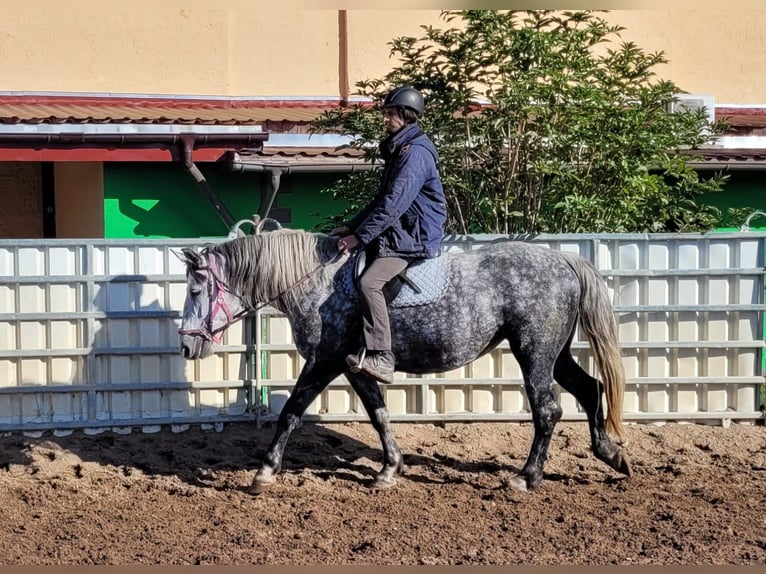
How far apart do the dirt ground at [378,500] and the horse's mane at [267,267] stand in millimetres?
1315

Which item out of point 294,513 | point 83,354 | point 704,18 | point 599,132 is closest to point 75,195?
point 83,354

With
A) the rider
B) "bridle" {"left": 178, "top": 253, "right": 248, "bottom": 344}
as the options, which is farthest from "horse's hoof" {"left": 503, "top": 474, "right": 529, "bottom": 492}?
"bridle" {"left": 178, "top": 253, "right": 248, "bottom": 344}

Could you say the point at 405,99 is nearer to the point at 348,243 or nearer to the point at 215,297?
the point at 348,243

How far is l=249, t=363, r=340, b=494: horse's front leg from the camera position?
7.34 metres

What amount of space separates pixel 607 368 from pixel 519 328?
26.8 inches

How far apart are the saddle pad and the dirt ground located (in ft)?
4.20

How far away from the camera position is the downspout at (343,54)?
50.0 ft

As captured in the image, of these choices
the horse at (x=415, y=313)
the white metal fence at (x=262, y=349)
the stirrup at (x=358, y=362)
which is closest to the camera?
the stirrup at (x=358, y=362)

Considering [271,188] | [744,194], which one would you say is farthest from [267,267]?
[744,194]

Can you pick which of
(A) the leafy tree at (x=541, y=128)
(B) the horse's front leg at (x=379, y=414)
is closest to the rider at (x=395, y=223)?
(B) the horse's front leg at (x=379, y=414)

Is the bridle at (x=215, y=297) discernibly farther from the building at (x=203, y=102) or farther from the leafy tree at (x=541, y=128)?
the building at (x=203, y=102)

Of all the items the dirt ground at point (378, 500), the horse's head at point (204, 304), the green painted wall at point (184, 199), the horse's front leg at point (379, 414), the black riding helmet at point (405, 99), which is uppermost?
the black riding helmet at point (405, 99)

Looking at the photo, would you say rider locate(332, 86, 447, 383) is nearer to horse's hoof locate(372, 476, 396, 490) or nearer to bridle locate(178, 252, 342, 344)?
bridle locate(178, 252, 342, 344)

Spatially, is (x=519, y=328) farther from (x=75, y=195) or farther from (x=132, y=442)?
(x=75, y=195)
